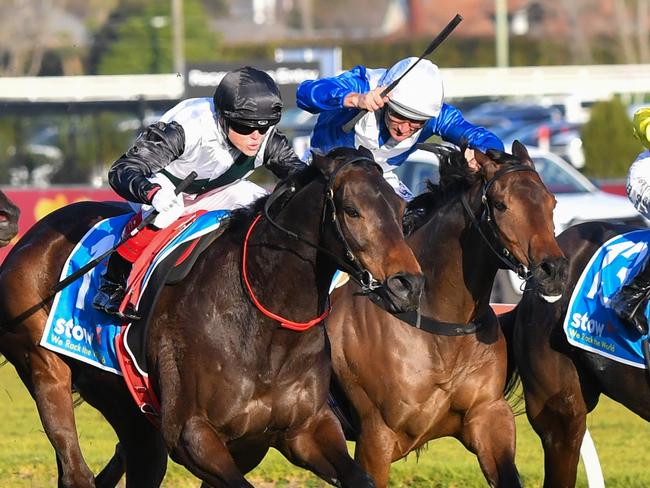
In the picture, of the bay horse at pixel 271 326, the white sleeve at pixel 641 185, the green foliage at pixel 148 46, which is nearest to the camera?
→ the bay horse at pixel 271 326

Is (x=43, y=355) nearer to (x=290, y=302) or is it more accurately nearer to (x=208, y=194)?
(x=208, y=194)

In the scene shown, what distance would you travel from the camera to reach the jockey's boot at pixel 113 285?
569 centimetres

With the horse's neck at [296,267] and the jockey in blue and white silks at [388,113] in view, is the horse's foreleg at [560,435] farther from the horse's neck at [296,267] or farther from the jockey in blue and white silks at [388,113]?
the horse's neck at [296,267]

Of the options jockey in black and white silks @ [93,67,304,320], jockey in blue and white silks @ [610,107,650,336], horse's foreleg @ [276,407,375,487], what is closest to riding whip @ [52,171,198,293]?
jockey in black and white silks @ [93,67,304,320]

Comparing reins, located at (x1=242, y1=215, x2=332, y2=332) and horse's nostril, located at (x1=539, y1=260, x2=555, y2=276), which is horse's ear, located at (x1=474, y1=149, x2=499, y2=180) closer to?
horse's nostril, located at (x1=539, y1=260, x2=555, y2=276)

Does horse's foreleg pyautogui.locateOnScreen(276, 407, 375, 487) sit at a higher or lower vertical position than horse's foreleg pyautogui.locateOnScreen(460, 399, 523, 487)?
higher

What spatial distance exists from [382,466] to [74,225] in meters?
1.89

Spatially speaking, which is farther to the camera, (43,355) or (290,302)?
(43,355)

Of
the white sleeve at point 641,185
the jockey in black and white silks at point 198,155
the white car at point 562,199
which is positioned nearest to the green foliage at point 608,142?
the white car at point 562,199

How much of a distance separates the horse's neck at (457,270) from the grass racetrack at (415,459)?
152cm

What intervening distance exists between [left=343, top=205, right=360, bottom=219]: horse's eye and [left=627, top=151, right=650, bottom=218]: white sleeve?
6.83ft

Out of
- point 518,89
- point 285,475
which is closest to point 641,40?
point 518,89

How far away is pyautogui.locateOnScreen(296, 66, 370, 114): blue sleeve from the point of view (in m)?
6.06

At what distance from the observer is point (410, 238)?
6.18 metres
